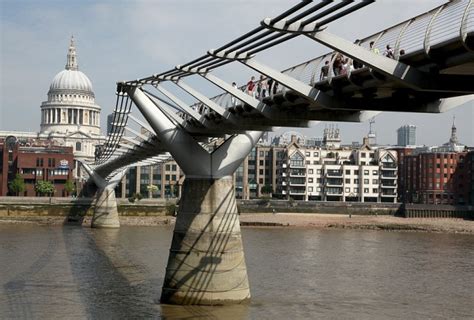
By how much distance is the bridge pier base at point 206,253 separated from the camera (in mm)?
27844

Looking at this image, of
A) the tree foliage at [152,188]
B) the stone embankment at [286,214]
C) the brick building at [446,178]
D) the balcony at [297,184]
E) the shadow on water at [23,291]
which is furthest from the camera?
the balcony at [297,184]

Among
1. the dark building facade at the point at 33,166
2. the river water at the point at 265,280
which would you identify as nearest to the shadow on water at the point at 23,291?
the river water at the point at 265,280

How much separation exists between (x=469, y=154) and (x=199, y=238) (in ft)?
308


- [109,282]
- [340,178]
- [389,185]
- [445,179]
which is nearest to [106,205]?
[340,178]

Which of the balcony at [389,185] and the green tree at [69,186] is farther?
the balcony at [389,185]

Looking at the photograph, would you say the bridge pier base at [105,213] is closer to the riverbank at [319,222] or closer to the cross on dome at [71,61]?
the riverbank at [319,222]

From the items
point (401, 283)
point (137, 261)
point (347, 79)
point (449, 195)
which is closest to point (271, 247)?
point (137, 261)

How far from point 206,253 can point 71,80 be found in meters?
160

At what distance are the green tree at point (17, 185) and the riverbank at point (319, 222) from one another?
776 inches

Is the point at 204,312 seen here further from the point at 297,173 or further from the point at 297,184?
the point at 297,173

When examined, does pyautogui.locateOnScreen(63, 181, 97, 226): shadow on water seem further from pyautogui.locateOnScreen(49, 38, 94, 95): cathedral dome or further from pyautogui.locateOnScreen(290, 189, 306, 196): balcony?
pyautogui.locateOnScreen(49, 38, 94, 95): cathedral dome

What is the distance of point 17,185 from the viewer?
109188 millimetres

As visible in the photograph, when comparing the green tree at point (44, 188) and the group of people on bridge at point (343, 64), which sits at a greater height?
the group of people on bridge at point (343, 64)

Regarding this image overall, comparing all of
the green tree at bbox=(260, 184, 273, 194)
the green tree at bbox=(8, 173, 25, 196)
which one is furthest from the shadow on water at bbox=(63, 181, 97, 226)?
the green tree at bbox=(260, 184, 273, 194)
